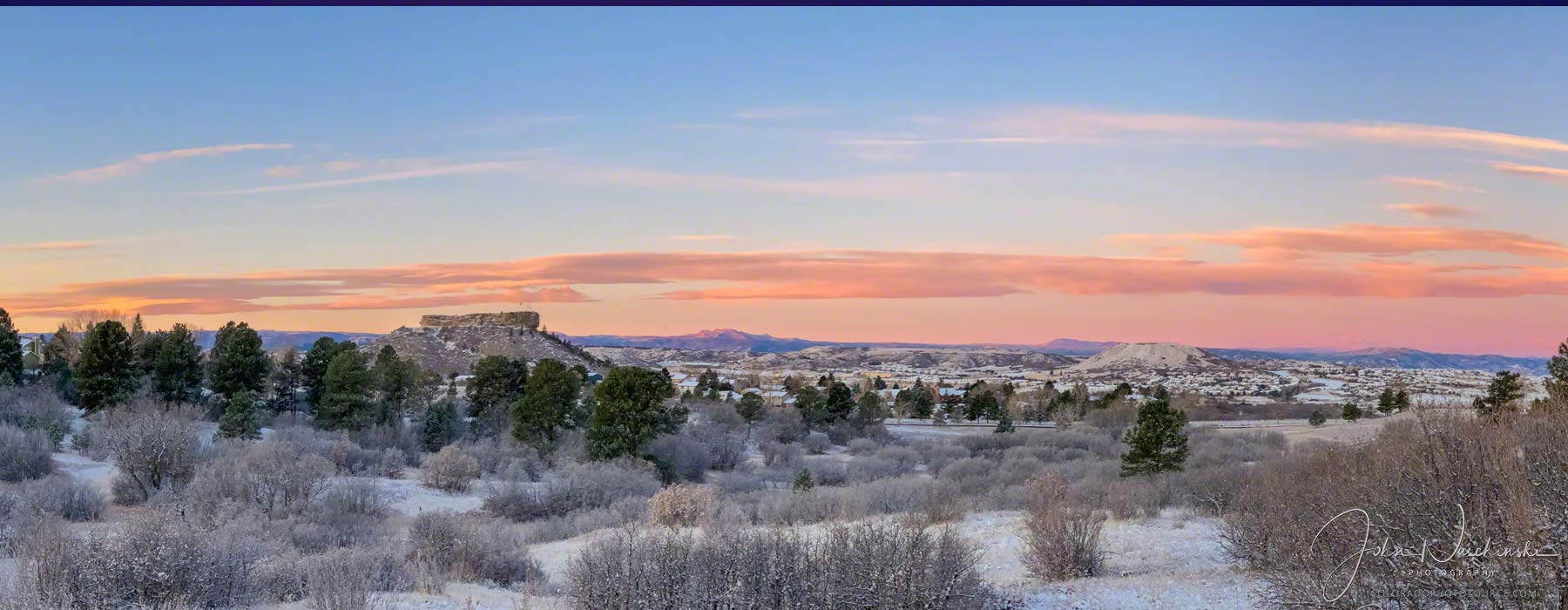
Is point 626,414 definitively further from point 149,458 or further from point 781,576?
point 781,576

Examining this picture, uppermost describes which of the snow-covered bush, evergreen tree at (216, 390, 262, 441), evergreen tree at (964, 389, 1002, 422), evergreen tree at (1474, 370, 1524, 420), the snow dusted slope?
evergreen tree at (1474, 370, 1524, 420)

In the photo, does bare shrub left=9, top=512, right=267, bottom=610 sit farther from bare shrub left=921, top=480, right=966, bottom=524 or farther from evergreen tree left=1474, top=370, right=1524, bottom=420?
evergreen tree left=1474, top=370, right=1524, bottom=420

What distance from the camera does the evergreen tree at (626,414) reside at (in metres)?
33.0

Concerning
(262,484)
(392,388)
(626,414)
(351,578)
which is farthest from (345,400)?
(351,578)

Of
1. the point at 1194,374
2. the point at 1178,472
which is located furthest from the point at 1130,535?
the point at 1194,374

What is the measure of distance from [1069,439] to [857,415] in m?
11.9

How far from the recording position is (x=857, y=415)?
53625 mm

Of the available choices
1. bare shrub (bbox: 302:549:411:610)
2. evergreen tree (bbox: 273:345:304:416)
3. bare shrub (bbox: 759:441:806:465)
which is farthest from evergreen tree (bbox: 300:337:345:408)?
bare shrub (bbox: 302:549:411:610)

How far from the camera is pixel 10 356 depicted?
41719 mm

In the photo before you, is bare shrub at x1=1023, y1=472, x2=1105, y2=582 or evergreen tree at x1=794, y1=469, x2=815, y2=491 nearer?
bare shrub at x1=1023, y1=472, x2=1105, y2=582

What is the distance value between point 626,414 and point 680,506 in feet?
39.7

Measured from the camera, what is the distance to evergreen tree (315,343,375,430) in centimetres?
3922

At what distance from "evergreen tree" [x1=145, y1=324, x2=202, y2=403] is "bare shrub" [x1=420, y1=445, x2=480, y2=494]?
17727 millimetres

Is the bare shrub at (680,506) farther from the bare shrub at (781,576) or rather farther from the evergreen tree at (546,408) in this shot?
the evergreen tree at (546,408)
